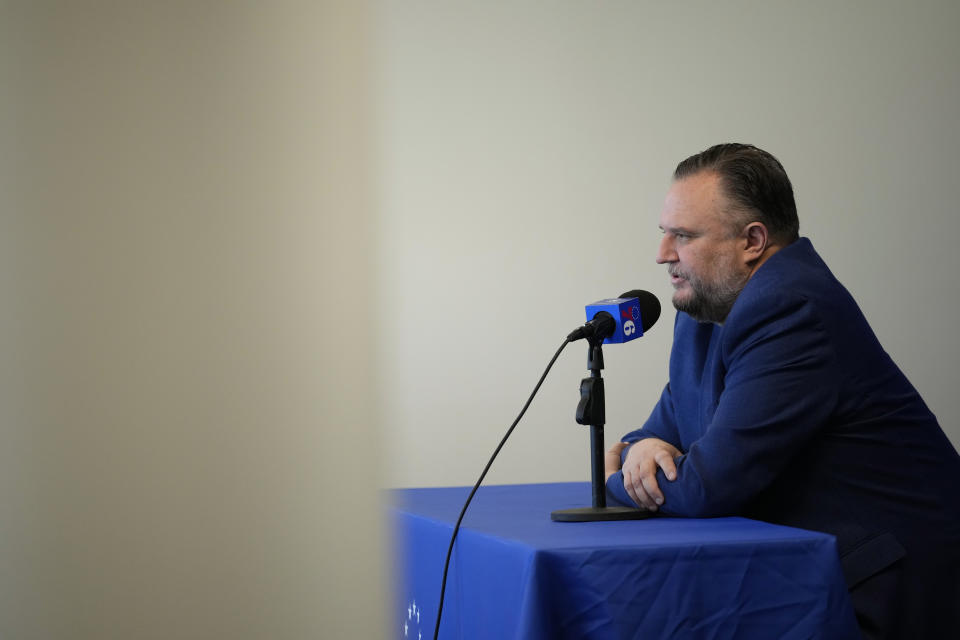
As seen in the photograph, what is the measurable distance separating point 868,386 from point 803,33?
7.68 feet

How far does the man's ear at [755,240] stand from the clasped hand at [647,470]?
1.27 feet

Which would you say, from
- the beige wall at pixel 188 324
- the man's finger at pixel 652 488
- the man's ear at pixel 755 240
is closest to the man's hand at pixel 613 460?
the man's finger at pixel 652 488

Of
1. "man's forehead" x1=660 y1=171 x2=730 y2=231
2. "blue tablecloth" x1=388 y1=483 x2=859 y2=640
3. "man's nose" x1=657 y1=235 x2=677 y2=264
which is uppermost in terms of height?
"man's forehead" x1=660 y1=171 x2=730 y2=231

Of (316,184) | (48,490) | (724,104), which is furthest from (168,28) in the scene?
(724,104)

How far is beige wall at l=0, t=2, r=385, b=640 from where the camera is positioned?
0.55 meters

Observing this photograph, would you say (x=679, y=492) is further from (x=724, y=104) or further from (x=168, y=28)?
(x=724, y=104)

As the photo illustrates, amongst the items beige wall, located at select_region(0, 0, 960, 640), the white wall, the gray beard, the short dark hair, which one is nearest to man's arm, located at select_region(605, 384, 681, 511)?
the gray beard

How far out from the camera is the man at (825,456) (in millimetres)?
1224

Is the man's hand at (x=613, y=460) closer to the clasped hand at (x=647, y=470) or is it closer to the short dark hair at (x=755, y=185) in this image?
the clasped hand at (x=647, y=470)

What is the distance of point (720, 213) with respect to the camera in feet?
5.04

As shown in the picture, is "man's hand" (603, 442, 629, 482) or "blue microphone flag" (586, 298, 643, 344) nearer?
"blue microphone flag" (586, 298, 643, 344)

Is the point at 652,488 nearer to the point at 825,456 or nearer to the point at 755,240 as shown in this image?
the point at 825,456

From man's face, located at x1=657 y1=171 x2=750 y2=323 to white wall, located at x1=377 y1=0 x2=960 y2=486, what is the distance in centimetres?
145

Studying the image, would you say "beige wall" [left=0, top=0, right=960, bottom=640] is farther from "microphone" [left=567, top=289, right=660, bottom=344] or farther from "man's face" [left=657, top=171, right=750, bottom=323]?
"man's face" [left=657, top=171, right=750, bottom=323]
